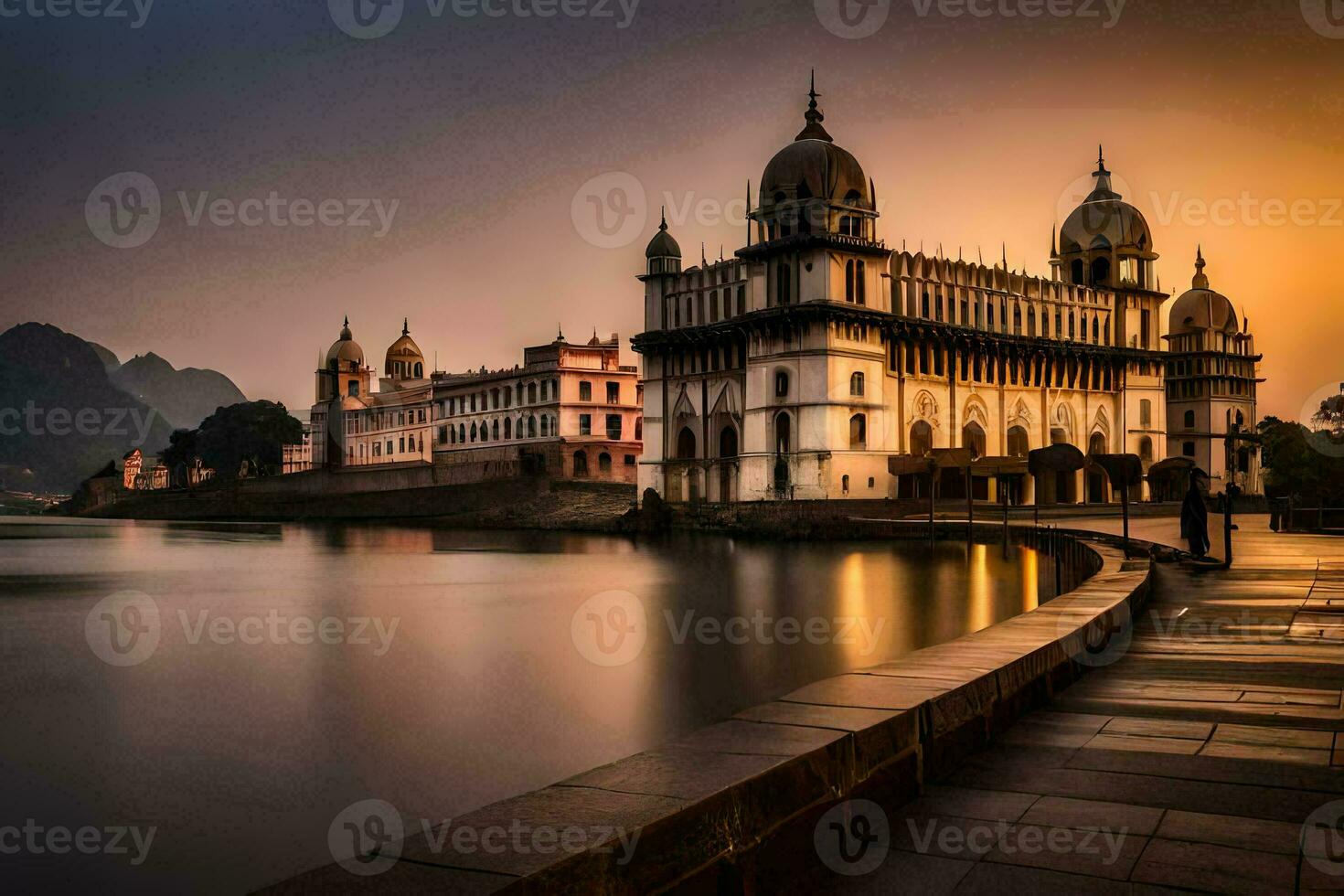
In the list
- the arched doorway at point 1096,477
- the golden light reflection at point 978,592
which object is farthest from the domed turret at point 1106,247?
the golden light reflection at point 978,592

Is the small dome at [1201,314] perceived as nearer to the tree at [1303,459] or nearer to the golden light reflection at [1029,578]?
the tree at [1303,459]

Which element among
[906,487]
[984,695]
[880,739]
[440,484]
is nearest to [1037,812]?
[880,739]

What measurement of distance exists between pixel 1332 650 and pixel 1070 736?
4741mm

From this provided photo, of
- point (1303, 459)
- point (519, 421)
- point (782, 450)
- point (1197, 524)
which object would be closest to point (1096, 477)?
point (1303, 459)

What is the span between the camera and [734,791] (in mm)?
4586

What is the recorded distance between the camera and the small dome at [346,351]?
142375 millimetres

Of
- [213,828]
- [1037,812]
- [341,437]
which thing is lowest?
[213,828]

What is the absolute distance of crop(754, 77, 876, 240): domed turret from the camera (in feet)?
213

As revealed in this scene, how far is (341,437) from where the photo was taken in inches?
4983

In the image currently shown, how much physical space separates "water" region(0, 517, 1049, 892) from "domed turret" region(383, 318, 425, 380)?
92.5m

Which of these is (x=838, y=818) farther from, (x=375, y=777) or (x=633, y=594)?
(x=633, y=594)

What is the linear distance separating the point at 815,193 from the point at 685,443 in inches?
713

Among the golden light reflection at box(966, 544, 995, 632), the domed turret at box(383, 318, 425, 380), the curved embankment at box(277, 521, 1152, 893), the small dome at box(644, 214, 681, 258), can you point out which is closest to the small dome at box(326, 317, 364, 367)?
the domed turret at box(383, 318, 425, 380)

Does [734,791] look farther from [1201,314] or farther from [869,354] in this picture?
[1201,314]
